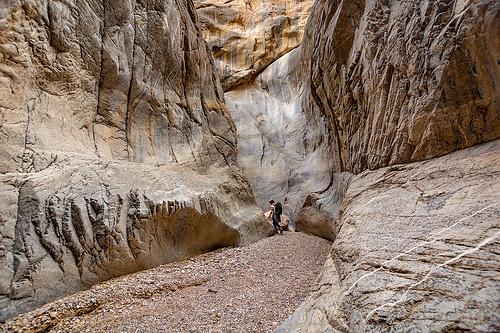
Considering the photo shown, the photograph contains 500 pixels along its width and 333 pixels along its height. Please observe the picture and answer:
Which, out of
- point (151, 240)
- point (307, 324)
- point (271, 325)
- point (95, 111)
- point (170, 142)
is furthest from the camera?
point (170, 142)

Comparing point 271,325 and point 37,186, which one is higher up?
point 37,186

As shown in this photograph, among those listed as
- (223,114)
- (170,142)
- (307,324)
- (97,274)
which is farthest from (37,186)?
(223,114)

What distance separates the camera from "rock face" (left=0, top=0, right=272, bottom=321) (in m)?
3.37

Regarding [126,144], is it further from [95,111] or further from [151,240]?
[151,240]

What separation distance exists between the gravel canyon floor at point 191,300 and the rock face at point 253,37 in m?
13.0

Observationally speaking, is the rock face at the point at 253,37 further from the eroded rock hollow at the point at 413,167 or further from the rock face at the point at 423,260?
the rock face at the point at 423,260

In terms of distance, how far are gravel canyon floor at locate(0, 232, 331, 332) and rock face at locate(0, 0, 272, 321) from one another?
1.12ft

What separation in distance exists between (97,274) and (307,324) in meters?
3.13

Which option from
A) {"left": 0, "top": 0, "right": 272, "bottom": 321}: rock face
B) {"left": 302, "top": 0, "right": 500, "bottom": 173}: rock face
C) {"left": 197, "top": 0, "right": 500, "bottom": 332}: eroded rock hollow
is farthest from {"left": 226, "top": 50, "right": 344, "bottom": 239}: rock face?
{"left": 302, "top": 0, "right": 500, "bottom": 173}: rock face

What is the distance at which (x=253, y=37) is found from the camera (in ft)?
51.2

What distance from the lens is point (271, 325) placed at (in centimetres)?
275

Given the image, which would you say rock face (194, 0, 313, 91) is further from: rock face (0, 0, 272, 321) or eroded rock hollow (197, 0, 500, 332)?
eroded rock hollow (197, 0, 500, 332)

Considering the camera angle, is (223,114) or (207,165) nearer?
(207,165)

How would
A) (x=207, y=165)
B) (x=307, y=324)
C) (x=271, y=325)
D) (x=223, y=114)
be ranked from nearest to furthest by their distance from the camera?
(x=307, y=324)
(x=271, y=325)
(x=207, y=165)
(x=223, y=114)
